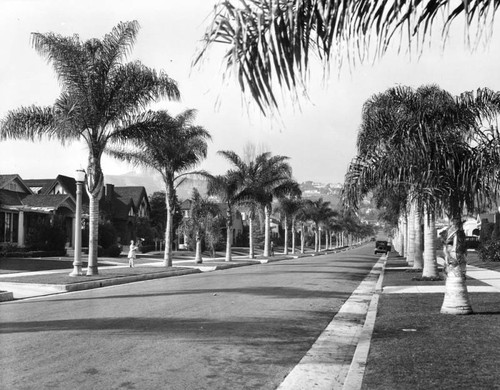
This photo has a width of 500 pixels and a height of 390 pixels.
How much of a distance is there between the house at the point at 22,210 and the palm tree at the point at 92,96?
1471 cm

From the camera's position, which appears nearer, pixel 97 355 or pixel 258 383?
pixel 258 383

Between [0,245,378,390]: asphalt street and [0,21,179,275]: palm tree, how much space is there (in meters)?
7.42

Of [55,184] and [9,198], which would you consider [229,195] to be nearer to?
[9,198]

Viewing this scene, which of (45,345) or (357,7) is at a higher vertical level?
(357,7)

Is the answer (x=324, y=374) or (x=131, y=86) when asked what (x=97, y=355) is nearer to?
(x=324, y=374)

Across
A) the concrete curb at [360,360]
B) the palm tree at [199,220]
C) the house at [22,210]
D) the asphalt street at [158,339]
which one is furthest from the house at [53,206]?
the concrete curb at [360,360]

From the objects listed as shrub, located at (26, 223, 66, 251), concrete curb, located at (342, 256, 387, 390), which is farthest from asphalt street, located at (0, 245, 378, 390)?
shrub, located at (26, 223, 66, 251)

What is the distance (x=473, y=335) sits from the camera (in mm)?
8961

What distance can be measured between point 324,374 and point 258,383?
40.3 inches

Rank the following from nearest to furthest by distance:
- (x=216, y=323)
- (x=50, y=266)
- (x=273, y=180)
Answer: (x=216, y=323) → (x=50, y=266) → (x=273, y=180)

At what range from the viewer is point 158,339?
8695mm

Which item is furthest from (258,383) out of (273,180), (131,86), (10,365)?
(273,180)

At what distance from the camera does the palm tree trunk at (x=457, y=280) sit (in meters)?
11.4

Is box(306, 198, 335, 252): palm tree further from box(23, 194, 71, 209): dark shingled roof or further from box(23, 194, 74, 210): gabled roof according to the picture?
box(23, 194, 71, 209): dark shingled roof
